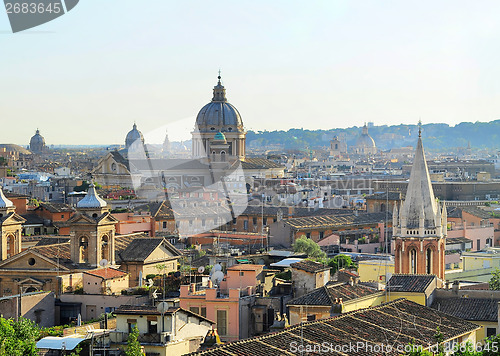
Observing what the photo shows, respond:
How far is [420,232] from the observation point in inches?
1153

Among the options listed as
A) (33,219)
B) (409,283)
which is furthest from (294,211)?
(409,283)

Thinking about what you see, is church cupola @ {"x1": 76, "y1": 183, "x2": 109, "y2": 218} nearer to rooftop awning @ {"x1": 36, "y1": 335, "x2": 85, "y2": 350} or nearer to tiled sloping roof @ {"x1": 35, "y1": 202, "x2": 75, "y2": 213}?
rooftop awning @ {"x1": 36, "y1": 335, "x2": 85, "y2": 350}

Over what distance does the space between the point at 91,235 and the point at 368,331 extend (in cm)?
1138

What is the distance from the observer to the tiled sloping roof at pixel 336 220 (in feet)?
138

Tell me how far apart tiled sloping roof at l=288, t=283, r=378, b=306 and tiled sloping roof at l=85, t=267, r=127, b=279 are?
581 centimetres

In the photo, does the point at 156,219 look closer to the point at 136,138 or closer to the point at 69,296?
the point at 69,296

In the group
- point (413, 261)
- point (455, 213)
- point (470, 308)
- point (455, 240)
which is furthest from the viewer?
point (455, 213)

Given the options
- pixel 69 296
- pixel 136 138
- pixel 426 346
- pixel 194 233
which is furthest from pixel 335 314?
pixel 136 138

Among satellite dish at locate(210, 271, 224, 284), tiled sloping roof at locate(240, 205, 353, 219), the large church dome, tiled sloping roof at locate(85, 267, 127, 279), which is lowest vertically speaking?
tiled sloping roof at locate(240, 205, 353, 219)

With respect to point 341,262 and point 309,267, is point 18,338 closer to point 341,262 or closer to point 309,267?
point 309,267

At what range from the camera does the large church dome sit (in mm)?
88250

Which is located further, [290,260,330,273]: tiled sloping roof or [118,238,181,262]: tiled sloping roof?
[118,238,181,262]: tiled sloping roof

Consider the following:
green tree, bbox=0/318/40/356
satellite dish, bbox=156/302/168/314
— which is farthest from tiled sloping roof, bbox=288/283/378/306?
green tree, bbox=0/318/40/356

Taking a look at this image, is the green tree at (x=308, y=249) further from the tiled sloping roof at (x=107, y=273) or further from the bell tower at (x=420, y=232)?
the tiled sloping roof at (x=107, y=273)
